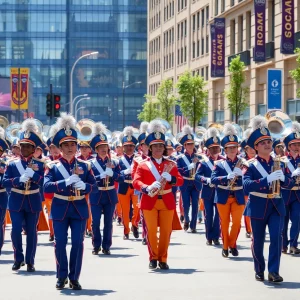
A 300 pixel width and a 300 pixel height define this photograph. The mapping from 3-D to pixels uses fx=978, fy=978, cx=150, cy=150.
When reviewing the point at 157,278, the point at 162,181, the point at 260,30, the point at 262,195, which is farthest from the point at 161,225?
the point at 260,30

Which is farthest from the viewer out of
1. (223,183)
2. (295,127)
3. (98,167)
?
(98,167)

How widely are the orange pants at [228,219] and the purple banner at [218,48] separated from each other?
4652cm

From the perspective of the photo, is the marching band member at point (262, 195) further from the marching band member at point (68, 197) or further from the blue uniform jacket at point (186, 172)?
the blue uniform jacket at point (186, 172)

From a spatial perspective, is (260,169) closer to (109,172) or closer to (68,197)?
(68,197)

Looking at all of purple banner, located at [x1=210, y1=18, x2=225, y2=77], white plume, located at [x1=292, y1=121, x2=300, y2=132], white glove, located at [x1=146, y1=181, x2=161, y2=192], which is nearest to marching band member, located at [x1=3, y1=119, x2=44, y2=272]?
white glove, located at [x1=146, y1=181, x2=161, y2=192]

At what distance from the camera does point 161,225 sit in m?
13.8

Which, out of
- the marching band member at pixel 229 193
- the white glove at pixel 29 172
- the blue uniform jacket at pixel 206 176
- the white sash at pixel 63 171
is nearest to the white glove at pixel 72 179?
the white sash at pixel 63 171

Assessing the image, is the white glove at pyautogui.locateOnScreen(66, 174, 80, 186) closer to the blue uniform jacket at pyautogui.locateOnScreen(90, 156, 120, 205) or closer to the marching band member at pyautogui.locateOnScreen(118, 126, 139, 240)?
the blue uniform jacket at pyautogui.locateOnScreen(90, 156, 120, 205)

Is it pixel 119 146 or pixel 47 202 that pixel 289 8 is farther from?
pixel 47 202

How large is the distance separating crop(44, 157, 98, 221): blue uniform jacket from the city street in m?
0.93

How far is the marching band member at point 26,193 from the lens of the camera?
43.6 ft

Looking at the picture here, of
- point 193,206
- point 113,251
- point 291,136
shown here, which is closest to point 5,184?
point 113,251

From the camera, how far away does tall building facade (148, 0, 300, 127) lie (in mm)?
50250

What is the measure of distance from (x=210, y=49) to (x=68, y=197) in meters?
51.7
